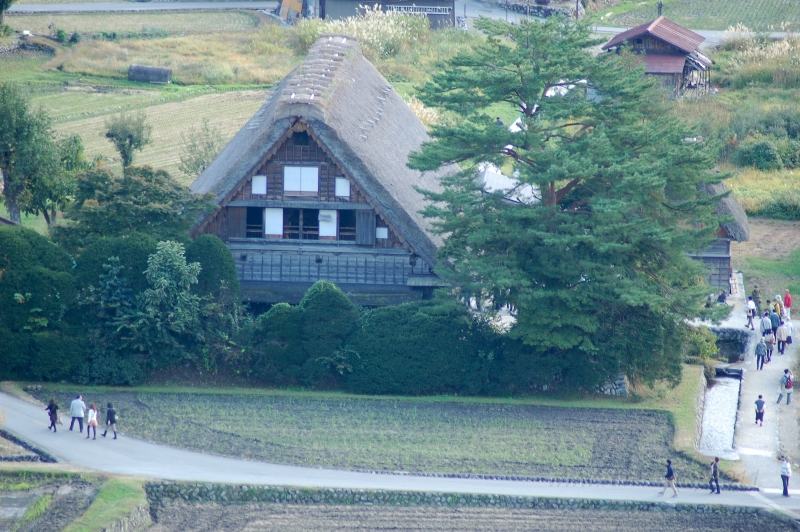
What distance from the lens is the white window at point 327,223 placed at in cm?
4125

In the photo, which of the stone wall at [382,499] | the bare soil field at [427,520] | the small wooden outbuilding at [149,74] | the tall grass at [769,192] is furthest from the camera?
the small wooden outbuilding at [149,74]

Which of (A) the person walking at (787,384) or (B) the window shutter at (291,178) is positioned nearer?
(A) the person walking at (787,384)

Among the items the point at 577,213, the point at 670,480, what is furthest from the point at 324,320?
the point at 670,480

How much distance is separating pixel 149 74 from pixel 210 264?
3508 centimetres

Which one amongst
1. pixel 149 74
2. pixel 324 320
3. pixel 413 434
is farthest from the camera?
pixel 149 74

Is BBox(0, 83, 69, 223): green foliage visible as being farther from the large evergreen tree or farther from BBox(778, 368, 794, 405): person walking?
BBox(778, 368, 794, 405): person walking

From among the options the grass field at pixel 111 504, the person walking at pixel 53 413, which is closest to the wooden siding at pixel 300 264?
the person walking at pixel 53 413

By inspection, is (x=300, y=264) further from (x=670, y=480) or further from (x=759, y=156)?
(x=759, y=156)

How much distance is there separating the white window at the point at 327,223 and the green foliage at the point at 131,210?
390 centimetres

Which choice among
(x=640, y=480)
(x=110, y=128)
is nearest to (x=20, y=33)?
(x=110, y=128)

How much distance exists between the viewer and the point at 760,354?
40.8 metres

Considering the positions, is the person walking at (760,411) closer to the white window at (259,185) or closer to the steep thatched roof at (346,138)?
the steep thatched roof at (346,138)

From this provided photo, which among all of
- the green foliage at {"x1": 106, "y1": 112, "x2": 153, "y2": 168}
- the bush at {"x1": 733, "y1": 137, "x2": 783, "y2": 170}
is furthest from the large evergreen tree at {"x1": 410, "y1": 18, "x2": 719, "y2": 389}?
the bush at {"x1": 733, "y1": 137, "x2": 783, "y2": 170}

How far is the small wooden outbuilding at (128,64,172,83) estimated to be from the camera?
7062 cm
